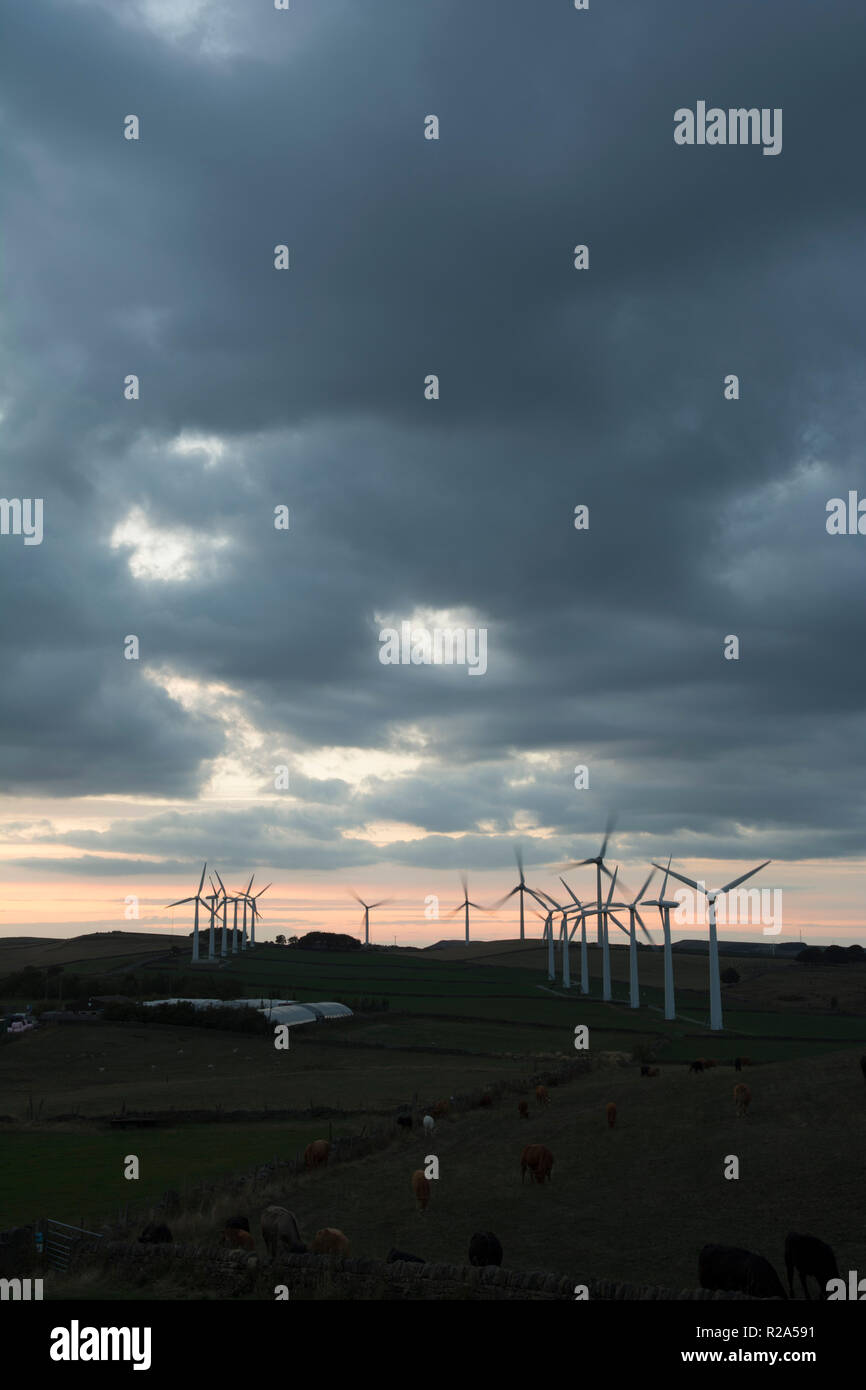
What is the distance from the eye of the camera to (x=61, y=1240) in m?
32.2

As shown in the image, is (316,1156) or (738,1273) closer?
(738,1273)

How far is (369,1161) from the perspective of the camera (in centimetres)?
4675

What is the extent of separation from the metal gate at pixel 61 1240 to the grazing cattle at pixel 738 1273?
1745 cm

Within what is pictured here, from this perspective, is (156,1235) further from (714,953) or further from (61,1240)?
(714,953)

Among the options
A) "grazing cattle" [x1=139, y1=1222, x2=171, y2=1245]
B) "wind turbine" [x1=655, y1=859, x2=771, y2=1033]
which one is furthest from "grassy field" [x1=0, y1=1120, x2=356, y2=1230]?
"wind turbine" [x1=655, y1=859, x2=771, y2=1033]

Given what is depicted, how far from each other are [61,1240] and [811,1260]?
70.6 feet

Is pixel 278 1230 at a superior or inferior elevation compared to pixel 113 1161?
superior

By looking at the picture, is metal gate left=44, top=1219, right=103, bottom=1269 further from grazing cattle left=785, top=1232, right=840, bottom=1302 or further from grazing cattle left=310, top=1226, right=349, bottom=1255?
grazing cattle left=785, top=1232, right=840, bottom=1302

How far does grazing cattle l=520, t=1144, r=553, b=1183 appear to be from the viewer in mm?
39875

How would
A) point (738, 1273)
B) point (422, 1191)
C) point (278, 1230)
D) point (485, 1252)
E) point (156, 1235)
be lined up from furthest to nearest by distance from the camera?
point (422, 1191)
point (156, 1235)
point (278, 1230)
point (485, 1252)
point (738, 1273)

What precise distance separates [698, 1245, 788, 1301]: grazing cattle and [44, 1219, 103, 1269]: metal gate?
17454 mm

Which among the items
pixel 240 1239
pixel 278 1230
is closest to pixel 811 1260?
pixel 278 1230

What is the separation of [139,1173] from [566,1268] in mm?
25070
